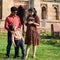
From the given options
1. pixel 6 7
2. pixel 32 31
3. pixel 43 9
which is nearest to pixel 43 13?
pixel 43 9

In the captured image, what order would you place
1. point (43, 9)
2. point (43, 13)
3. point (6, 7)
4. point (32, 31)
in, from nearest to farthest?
1. point (32, 31)
2. point (6, 7)
3. point (43, 13)
4. point (43, 9)

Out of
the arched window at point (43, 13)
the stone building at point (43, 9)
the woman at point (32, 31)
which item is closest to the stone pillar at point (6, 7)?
the stone building at point (43, 9)

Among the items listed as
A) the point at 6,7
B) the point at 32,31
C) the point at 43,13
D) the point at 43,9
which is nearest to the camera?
the point at 32,31

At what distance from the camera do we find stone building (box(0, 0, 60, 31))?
36438 millimetres

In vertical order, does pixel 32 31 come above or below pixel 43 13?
below

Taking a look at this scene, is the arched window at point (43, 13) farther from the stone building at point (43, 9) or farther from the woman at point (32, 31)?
the woman at point (32, 31)

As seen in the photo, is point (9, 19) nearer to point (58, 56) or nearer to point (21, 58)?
point (21, 58)

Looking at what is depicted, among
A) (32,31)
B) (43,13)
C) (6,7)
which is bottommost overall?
(32,31)

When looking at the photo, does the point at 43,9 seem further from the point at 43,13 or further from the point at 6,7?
the point at 6,7

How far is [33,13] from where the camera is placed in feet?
43.9

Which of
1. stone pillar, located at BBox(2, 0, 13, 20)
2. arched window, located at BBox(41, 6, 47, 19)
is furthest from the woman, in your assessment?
arched window, located at BBox(41, 6, 47, 19)

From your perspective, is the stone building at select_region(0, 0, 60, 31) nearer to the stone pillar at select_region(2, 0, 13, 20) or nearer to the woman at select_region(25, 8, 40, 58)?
the stone pillar at select_region(2, 0, 13, 20)

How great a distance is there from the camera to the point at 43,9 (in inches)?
1594

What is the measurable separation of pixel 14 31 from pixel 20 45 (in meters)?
0.58
